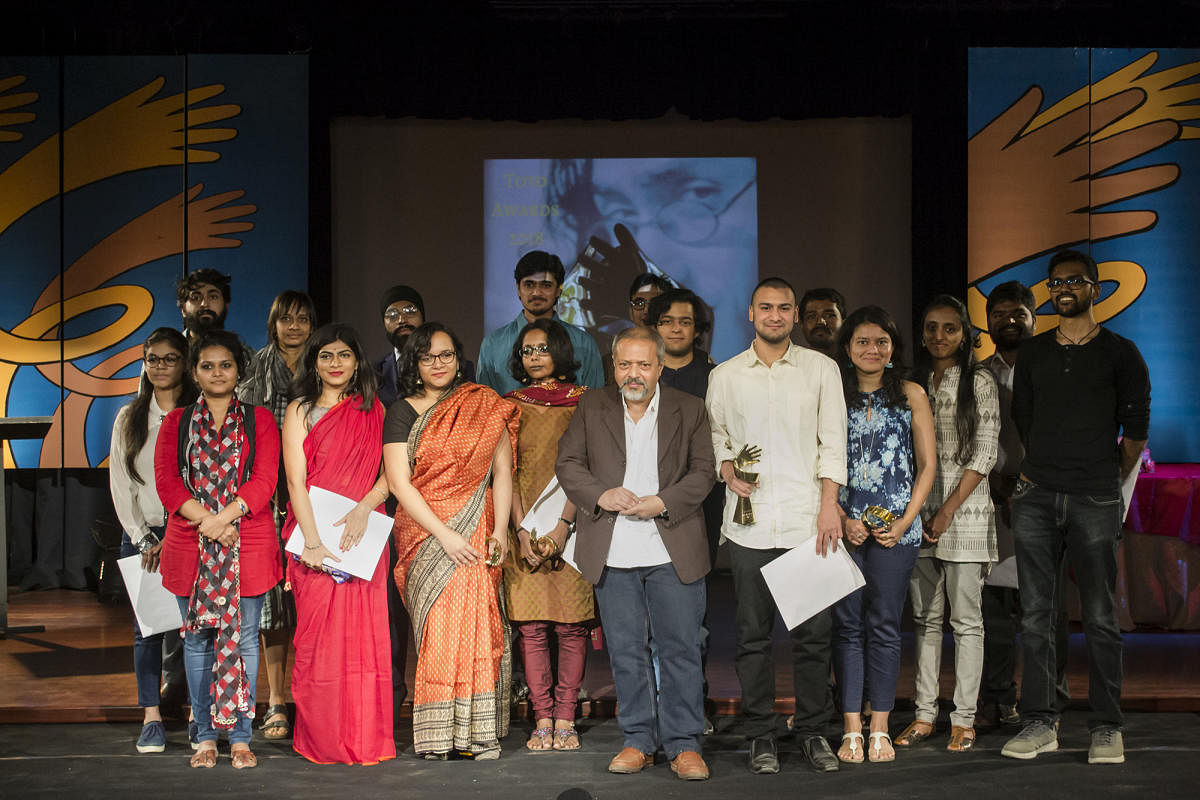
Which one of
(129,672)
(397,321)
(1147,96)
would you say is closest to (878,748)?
(397,321)

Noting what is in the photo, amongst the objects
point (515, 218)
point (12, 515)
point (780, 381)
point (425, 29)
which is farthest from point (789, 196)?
point (12, 515)

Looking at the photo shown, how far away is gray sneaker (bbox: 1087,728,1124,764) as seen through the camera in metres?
3.62

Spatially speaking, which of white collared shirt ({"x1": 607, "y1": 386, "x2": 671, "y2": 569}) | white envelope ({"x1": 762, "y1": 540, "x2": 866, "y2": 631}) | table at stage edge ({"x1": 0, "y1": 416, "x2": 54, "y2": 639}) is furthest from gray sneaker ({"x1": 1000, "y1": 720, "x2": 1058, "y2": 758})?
table at stage edge ({"x1": 0, "y1": 416, "x2": 54, "y2": 639})

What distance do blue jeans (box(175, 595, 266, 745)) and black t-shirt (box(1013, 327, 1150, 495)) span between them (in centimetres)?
264

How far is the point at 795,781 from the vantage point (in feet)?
11.3

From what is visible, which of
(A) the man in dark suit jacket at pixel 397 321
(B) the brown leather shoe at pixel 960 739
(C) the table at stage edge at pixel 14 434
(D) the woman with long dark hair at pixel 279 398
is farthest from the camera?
(C) the table at stage edge at pixel 14 434

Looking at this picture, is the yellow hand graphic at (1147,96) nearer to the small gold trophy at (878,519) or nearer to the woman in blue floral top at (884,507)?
the woman in blue floral top at (884,507)

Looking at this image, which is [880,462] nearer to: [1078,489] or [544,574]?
[1078,489]

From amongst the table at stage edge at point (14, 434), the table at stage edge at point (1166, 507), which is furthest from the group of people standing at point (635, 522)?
the table at stage edge at point (1166, 507)

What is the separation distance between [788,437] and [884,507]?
392mm

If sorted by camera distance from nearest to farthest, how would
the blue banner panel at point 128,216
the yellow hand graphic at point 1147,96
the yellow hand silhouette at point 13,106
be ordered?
the yellow hand graphic at point 1147,96 → the blue banner panel at point 128,216 → the yellow hand silhouette at point 13,106

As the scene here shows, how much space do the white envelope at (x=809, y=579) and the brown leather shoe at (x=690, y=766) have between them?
0.50 m

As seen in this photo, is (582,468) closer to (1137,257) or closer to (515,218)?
(515,218)

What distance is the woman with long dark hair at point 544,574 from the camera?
12.5 feet
